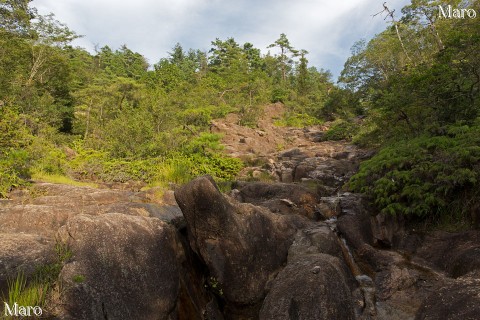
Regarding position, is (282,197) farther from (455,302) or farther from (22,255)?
(22,255)

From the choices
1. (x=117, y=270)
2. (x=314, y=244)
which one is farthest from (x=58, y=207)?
(x=314, y=244)

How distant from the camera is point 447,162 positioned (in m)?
7.69

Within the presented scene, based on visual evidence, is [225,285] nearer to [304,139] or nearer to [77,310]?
[77,310]

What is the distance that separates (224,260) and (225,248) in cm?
23

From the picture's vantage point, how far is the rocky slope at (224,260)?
15.6 feet

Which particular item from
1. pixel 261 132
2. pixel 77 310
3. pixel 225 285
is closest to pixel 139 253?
pixel 77 310

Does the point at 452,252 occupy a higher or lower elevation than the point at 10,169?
lower

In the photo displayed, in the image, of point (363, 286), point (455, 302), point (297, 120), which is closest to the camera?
point (455, 302)

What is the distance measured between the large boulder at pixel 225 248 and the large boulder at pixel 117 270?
748mm

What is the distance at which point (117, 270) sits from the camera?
17.3ft

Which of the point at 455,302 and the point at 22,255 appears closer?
the point at 455,302

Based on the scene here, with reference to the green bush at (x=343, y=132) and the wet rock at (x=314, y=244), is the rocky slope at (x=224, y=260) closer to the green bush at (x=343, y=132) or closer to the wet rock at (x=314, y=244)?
the wet rock at (x=314, y=244)

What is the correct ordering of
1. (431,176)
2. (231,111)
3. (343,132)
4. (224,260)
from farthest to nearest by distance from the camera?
1. (231,111)
2. (343,132)
3. (431,176)
4. (224,260)

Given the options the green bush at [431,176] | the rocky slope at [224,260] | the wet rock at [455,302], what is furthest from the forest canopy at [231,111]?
the wet rock at [455,302]
